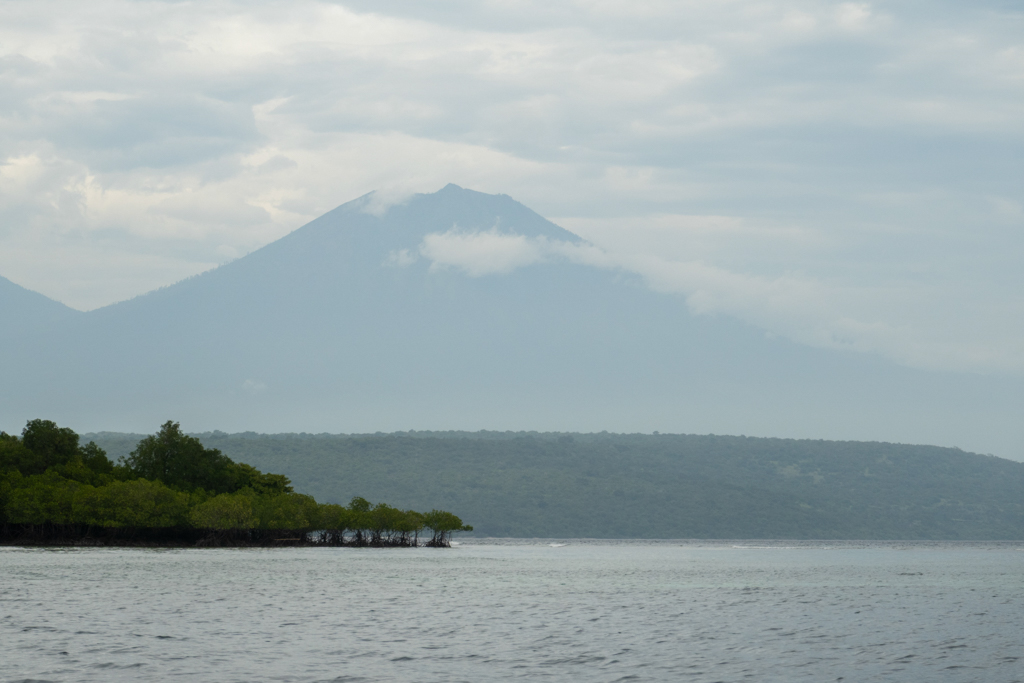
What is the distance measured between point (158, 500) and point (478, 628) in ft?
318

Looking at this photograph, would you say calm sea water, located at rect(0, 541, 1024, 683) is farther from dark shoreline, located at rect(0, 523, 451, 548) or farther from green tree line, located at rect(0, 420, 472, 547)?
dark shoreline, located at rect(0, 523, 451, 548)

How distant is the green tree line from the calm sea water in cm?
3458

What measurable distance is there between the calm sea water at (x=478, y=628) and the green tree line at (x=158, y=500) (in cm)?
3458

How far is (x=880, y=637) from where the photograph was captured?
5244cm

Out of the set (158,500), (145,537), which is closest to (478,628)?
(158,500)

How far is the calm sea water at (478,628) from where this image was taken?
39312mm

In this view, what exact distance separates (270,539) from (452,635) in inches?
4939

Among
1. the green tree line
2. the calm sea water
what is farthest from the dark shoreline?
the calm sea water

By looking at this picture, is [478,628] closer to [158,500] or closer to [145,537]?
[158,500]

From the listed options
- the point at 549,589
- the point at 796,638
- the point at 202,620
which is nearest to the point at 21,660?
the point at 202,620

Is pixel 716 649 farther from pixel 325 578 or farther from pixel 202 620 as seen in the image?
pixel 325 578

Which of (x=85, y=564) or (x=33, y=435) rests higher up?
(x=33, y=435)

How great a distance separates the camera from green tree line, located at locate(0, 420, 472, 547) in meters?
132

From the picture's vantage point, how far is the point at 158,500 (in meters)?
141
